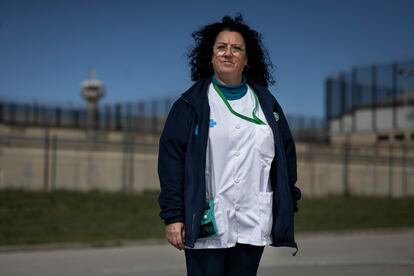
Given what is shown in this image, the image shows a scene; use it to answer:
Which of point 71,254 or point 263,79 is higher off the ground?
point 263,79

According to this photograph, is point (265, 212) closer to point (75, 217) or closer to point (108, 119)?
point (75, 217)

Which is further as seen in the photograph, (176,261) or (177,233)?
(176,261)

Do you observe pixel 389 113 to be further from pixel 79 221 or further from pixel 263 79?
pixel 263 79

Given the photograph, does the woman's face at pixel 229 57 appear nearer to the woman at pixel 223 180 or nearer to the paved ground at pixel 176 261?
the woman at pixel 223 180

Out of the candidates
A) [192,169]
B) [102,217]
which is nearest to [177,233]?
[192,169]

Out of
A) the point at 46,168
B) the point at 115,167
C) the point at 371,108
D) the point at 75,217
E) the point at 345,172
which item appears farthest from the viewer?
the point at 371,108

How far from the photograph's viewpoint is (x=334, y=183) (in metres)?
31.8

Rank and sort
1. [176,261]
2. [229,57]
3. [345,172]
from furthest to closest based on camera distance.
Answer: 1. [345,172]
2. [176,261]
3. [229,57]

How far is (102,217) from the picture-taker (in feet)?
61.0

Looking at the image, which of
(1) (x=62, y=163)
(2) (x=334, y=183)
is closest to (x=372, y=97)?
(2) (x=334, y=183)

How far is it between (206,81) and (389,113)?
43991 millimetres

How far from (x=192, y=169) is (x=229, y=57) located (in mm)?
624

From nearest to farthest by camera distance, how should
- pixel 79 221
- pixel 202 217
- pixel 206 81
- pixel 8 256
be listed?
pixel 202 217
pixel 206 81
pixel 8 256
pixel 79 221

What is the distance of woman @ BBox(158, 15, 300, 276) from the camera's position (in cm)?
321
